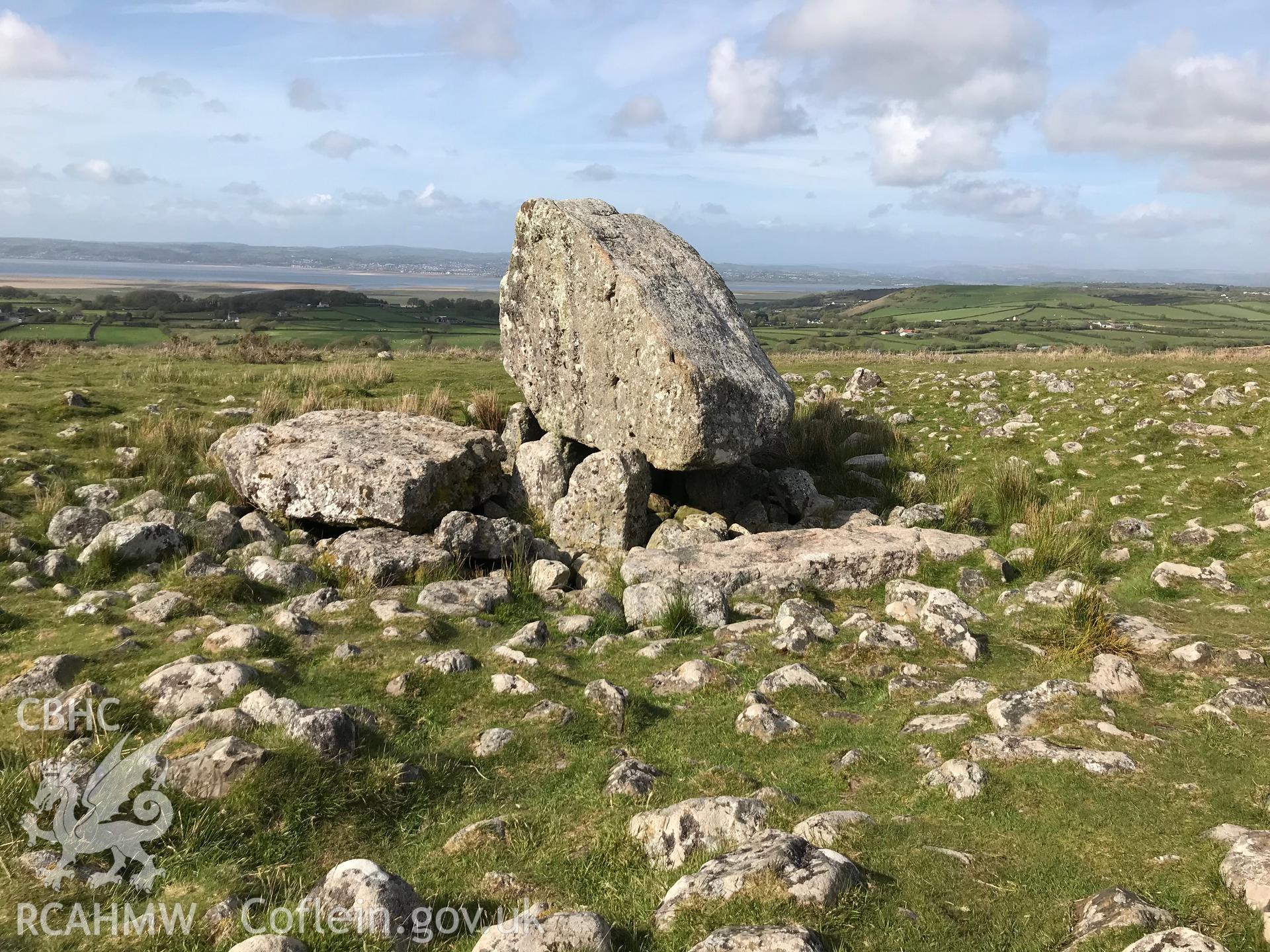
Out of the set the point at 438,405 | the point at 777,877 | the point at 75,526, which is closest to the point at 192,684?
the point at 777,877

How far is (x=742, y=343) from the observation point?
1434 cm

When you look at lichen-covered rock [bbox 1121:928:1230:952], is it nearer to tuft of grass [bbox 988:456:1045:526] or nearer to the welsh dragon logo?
the welsh dragon logo

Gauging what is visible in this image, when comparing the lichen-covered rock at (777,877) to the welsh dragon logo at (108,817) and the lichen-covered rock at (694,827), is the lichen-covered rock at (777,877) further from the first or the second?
the welsh dragon logo at (108,817)

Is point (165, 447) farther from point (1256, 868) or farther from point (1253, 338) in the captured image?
point (1253, 338)

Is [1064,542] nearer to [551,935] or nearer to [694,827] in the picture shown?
[694,827]

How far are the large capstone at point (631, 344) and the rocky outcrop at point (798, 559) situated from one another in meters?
1.92

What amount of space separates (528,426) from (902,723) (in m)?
10.2

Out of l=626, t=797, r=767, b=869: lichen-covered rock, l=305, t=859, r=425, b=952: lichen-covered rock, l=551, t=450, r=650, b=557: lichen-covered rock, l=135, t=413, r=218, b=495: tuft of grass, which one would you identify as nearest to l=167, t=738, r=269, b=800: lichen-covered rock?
l=305, t=859, r=425, b=952: lichen-covered rock

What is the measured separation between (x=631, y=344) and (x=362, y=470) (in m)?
4.64

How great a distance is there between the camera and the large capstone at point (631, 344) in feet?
41.2

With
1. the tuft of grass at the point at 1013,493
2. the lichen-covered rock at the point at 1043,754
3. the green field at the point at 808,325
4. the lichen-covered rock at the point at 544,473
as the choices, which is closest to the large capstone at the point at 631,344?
the lichen-covered rock at the point at 544,473

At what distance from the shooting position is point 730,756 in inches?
254

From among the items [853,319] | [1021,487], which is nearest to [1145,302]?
[853,319]

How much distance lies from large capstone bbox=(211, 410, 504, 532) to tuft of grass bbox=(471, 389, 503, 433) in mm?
3090
